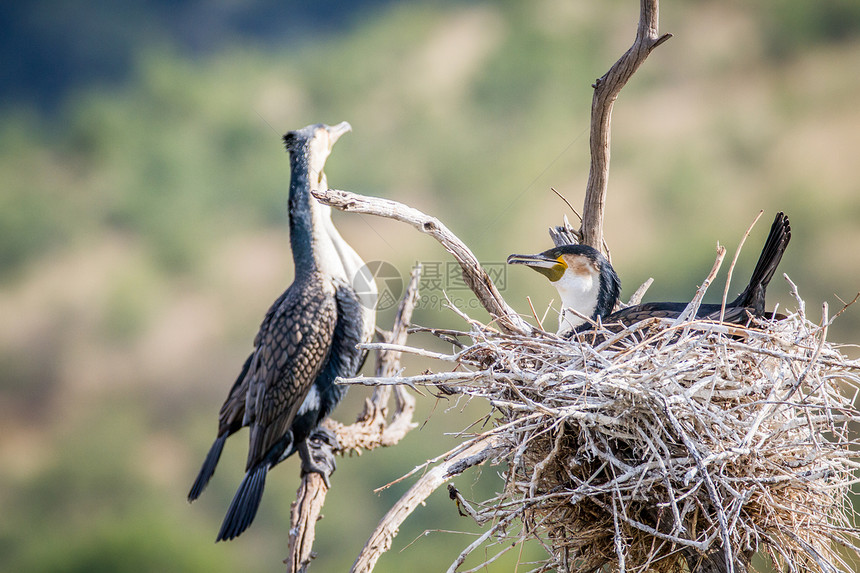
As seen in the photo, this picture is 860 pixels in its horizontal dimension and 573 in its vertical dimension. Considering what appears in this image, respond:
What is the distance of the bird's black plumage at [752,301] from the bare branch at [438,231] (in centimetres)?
22

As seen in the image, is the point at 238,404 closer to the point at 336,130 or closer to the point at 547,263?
the point at 336,130

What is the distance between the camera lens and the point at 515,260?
5.50 ft

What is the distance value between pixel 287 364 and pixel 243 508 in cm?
43

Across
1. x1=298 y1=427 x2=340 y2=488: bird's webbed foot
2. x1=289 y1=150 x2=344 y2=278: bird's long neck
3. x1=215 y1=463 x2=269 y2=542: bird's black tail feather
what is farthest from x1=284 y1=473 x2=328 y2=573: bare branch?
x1=289 y1=150 x2=344 y2=278: bird's long neck

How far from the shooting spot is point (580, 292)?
1.66 meters

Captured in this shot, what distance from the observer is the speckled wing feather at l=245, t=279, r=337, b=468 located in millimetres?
2043

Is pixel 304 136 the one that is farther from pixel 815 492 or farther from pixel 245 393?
pixel 815 492

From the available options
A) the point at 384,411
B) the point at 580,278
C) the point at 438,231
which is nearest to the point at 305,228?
the point at 384,411

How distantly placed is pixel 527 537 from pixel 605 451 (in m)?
0.20

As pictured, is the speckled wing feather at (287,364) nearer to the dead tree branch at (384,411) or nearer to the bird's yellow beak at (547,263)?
the dead tree branch at (384,411)

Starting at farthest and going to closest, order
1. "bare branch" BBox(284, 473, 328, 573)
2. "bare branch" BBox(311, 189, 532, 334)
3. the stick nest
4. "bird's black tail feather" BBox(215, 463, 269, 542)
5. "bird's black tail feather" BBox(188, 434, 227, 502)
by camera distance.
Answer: "bird's black tail feather" BBox(188, 434, 227, 502), "bird's black tail feather" BBox(215, 463, 269, 542), "bare branch" BBox(284, 473, 328, 573), "bare branch" BBox(311, 189, 532, 334), the stick nest

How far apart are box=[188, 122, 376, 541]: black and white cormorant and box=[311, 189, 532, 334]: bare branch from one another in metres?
0.67

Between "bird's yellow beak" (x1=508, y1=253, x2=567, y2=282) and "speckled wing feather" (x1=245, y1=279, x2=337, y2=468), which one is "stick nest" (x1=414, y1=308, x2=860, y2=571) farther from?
"speckled wing feather" (x1=245, y1=279, x2=337, y2=468)

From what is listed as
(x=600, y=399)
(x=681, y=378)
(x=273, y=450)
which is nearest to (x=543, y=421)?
(x=600, y=399)
